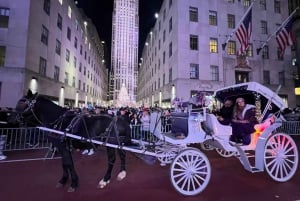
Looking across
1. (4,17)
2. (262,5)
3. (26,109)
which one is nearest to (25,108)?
(26,109)

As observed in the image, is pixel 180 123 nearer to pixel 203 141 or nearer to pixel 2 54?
pixel 203 141

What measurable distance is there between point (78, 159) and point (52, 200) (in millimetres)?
3676

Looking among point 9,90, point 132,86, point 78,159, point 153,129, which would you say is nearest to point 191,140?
point 153,129

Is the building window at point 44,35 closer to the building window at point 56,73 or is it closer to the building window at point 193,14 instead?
the building window at point 56,73

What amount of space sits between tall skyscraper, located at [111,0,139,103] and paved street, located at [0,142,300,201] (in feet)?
328

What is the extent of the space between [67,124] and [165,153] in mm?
2613

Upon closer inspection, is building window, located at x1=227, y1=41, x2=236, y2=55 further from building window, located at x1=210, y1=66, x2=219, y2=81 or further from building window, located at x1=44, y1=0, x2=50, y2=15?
building window, located at x1=44, y1=0, x2=50, y2=15

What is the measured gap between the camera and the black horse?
16.1 ft

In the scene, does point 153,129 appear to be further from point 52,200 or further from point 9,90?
point 9,90

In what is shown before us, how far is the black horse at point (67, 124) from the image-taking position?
16.1 feet

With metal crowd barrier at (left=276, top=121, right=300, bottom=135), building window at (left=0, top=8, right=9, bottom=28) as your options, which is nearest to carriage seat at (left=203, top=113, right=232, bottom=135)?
metal crowd barrier at (left=276, top=121, right=300, bottom=135)

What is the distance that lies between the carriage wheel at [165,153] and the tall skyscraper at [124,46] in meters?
101

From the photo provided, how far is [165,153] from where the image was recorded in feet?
16.5

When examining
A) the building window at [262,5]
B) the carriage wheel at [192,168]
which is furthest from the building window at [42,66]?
the building window at [262,5]
